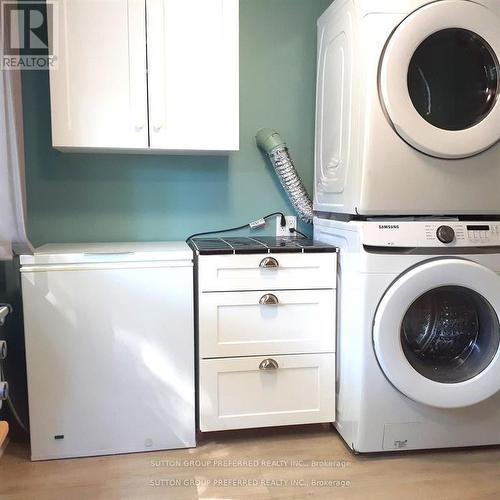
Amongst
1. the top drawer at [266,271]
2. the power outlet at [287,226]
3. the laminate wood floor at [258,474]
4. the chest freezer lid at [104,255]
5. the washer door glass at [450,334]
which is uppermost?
the power outlet at [287,226]

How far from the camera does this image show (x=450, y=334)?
185 cm

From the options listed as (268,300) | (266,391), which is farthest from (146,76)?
(266,391)

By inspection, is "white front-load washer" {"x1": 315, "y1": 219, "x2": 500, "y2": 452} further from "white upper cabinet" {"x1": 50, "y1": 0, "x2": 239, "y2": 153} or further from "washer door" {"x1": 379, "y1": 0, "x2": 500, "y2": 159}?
"white upper cabinet" {"x1": 50, "y1": 0, "x2": 239, "y2": 153}

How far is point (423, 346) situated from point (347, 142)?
0.87m

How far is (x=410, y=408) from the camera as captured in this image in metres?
1.76

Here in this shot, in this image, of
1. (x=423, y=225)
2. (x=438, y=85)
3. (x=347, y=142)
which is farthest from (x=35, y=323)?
(x=438, y=85)

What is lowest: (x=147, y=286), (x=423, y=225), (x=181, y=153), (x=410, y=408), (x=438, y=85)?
(x=410, y=408)

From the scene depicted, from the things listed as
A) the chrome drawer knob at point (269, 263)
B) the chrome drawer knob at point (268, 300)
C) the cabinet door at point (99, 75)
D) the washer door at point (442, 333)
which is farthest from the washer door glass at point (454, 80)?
the cabinet door at point (99, 75)

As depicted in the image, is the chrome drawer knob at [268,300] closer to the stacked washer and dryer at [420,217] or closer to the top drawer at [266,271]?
the top drawer at [266,271]

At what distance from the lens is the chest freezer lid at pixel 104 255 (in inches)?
65.9

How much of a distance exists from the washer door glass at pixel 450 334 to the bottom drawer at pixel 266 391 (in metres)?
0.35

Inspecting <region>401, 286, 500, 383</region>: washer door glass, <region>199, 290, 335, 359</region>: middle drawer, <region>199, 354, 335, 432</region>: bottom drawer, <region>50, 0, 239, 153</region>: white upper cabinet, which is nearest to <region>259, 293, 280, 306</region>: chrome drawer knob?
<region>199, 290, 335, 359</region>: middle drawer

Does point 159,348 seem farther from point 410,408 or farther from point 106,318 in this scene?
→ point 410,408

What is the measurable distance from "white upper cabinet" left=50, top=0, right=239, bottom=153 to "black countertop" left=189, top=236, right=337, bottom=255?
1.33 ft
